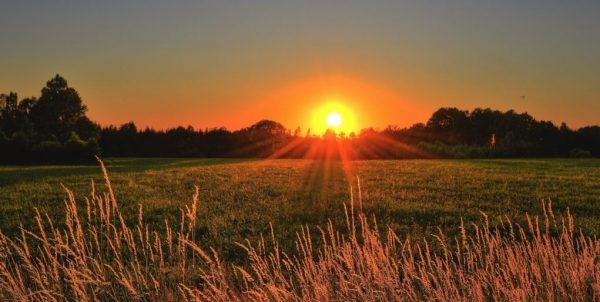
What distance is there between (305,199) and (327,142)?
185 ft

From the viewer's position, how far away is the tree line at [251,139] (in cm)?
5206

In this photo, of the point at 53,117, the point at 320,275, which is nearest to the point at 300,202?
the point at 320,275

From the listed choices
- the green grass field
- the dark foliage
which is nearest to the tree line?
the dark foliage

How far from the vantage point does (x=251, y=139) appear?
75.6 metres

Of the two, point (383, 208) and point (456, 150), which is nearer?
point (383, 208)

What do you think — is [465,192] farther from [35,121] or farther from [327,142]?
[35,121]

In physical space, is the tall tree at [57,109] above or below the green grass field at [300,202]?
above

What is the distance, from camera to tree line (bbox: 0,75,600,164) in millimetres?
52062

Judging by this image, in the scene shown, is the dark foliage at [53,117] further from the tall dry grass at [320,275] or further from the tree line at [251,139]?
the tall dry grass at [320,275]

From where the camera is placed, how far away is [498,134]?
3285 inches

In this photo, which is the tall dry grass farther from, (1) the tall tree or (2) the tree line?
(1) the tall tree

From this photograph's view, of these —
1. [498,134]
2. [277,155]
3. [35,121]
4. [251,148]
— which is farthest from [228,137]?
[498,134]

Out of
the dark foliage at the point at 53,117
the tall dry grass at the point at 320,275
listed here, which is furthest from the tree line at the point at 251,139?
the tall dry grass at the point at 320,275

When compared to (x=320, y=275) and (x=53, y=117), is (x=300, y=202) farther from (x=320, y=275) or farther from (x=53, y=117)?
(x=53, y=117)
